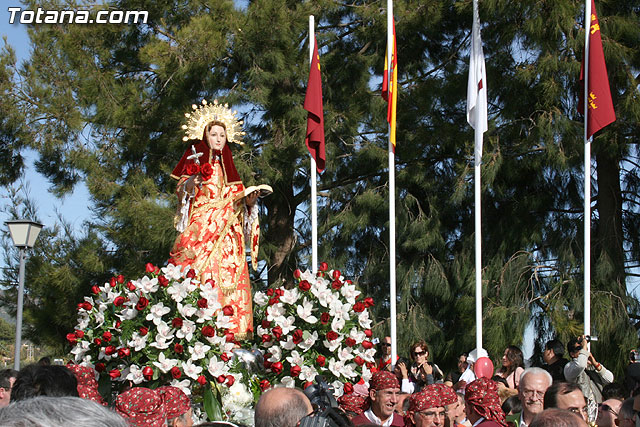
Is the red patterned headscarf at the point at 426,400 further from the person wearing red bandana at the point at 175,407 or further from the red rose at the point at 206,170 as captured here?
the red rose at the point at 206,170

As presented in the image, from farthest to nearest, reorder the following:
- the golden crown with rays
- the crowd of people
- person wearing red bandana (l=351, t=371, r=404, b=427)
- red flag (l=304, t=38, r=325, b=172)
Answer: red flag (l=304, t=38, r=325, b=172)
the golden crown with rays
person wearing red bandana (l=351, t=371, r=404, b=427)
the crowd of people

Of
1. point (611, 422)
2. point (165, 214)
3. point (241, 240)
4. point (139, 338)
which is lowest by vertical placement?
point (611, 422)

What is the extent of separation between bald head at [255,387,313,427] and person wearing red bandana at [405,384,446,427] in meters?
1.33

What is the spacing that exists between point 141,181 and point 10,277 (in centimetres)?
328

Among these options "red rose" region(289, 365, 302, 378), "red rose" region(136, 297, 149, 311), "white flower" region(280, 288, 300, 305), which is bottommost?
"red rose" region(289, 365, 302, 378)

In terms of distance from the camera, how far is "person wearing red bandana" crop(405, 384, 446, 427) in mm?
4258

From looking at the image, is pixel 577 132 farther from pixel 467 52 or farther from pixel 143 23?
pixel 143 23

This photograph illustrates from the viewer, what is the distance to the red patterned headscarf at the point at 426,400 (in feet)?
14.0

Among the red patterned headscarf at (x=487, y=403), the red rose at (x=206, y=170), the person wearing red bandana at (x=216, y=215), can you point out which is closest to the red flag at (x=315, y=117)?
the person wearing red bandana at (x=216, y=215)

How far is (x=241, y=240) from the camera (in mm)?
8375

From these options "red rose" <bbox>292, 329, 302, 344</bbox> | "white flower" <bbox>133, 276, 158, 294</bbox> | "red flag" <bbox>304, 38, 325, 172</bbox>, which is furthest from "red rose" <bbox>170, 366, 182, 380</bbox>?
"red flag" <bbox>304, 38, 325, 172</bbox>

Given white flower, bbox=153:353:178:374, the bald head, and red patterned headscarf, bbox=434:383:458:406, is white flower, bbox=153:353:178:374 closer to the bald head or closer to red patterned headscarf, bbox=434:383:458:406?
red patterned headscarf, bbox=434:383:458:406

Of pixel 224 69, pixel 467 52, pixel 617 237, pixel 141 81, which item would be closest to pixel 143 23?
pixel 141 81

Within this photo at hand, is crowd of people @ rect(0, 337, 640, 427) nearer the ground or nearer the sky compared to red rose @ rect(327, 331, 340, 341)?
nearer the ground
